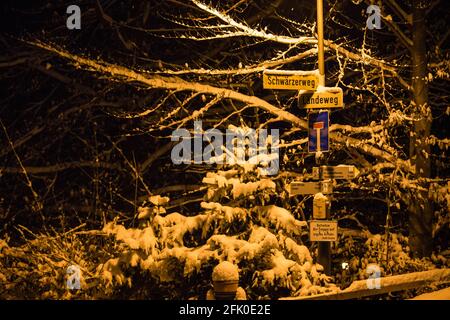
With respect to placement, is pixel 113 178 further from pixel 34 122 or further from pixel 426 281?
pixel 426 281

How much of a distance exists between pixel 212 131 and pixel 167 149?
2998 millimetres

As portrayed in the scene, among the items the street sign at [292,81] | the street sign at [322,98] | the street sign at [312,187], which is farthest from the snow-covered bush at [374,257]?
the street sign at [292,81]

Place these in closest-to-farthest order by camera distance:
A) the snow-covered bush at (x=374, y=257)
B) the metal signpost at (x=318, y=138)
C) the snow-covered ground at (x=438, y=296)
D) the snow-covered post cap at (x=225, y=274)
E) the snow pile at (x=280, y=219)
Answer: the snow-covered post cap at (x=225, y=274) → the snow-covered ground at (x=438, y=296) → the snow pile at (x=280, y=219) → the metal signpost at (x=318, y=138) → the snow-covered bush at (x=374, y=257)

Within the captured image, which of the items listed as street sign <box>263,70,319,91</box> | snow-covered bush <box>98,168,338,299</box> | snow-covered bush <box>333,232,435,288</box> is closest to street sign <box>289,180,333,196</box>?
snow-covered bush <box>98,168,338,299</box>

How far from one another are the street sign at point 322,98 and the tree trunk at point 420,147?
13.8 ft

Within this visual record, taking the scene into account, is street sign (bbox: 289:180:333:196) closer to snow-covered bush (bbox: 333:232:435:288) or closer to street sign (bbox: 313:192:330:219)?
street sign (bbox: 313:192:330:219)

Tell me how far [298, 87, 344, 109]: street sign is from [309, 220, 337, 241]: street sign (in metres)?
1.75

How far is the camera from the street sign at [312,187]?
10273mm

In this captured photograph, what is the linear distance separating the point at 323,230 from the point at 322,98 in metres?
1.99

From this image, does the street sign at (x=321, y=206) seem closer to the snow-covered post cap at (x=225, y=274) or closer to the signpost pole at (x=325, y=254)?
the signpost pole at (x=325, y=254)

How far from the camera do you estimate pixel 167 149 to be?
17609 mm

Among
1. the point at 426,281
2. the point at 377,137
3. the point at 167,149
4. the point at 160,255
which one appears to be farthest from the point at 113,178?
the point at 426,281

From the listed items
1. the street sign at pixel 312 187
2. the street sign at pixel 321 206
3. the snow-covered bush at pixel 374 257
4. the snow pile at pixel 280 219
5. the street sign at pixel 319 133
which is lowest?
the snow-covered bush at pixel 374 257

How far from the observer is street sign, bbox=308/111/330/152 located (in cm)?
1038
